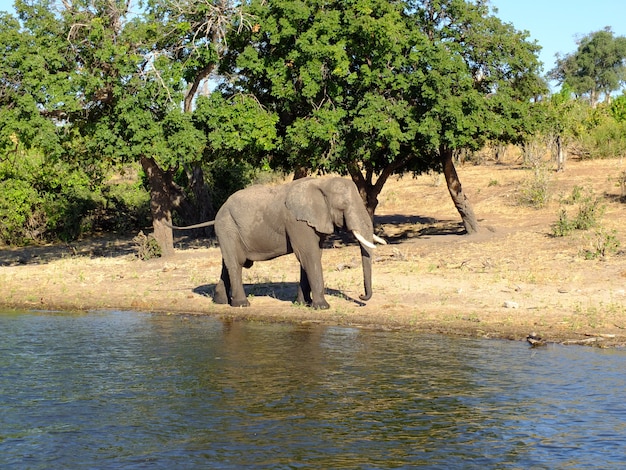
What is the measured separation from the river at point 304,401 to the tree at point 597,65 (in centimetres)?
6061

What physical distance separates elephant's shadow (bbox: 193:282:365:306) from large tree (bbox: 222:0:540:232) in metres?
4.77

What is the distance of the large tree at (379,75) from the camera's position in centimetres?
2127

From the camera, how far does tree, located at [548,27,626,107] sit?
227 ft

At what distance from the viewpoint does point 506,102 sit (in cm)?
2230

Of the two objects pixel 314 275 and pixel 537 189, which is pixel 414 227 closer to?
pixel 537 189

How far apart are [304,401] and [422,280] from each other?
821 centimetres

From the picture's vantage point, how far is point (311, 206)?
1516 cm

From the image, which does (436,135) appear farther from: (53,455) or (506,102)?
(53,455)

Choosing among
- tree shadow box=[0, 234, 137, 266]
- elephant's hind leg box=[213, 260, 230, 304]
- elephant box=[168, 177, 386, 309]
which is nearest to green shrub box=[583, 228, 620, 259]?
elephant box=[168, 177, 386, 309]

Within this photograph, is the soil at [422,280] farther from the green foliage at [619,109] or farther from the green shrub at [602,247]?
the green foliage at [619,109]

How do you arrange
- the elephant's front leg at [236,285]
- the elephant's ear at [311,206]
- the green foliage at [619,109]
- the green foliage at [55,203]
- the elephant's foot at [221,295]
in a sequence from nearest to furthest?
the elephant's ear at [311,206] → the elephant's front leg at [236,285] → the elephant's foot at [221,295] → the green foliage at [55,203] → the green foliage at [619,109]

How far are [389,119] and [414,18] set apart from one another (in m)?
3.20

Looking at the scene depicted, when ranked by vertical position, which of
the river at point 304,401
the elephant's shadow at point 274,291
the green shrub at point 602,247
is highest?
the green shrub at point 602,247

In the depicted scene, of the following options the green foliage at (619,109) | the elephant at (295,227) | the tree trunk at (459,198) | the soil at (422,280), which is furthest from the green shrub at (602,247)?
the green foliage at (619,109)
